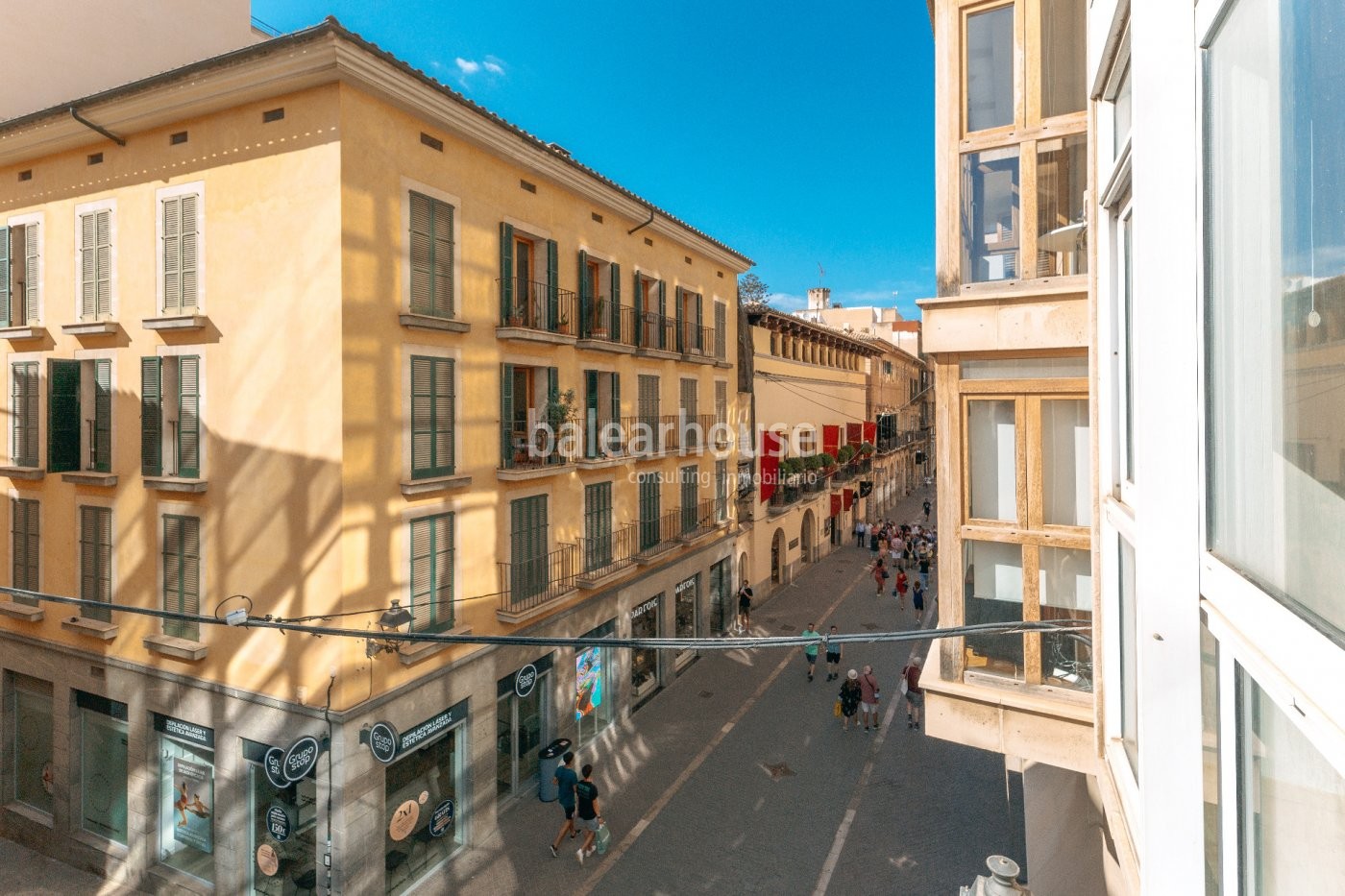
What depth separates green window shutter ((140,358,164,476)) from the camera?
1209cm

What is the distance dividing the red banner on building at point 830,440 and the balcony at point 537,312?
21243 millimetres

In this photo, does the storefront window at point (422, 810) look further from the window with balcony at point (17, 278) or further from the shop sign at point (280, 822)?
the window with balcony at point (17, 278)

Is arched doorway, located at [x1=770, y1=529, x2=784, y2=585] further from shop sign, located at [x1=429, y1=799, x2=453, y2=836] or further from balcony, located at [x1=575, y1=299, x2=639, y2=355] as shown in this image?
shop sign, located at [x1=429, y1=799, x2=453, y2=836]

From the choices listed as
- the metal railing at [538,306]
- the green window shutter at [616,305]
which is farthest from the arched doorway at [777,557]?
the metal railing at [538,306]

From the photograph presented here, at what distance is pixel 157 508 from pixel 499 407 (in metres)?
6.21

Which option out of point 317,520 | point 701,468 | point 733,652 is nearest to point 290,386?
point 317,520

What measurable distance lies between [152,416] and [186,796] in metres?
6.83

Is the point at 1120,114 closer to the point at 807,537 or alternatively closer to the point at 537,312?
the point at 537,312

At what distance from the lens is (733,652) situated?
75.2ft

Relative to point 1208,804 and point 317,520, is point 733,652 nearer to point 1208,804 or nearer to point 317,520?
point 317,520

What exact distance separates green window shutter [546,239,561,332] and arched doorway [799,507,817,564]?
2164 centimetres

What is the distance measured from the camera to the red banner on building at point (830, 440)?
34656 mm

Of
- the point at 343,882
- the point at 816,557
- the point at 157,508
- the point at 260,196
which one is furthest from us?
the point at 816,557

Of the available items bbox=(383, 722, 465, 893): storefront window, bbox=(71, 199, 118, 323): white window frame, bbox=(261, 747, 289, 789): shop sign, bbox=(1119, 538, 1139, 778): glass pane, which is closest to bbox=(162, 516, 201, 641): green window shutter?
bbox=(261, 747, 289, 789): shop sign
